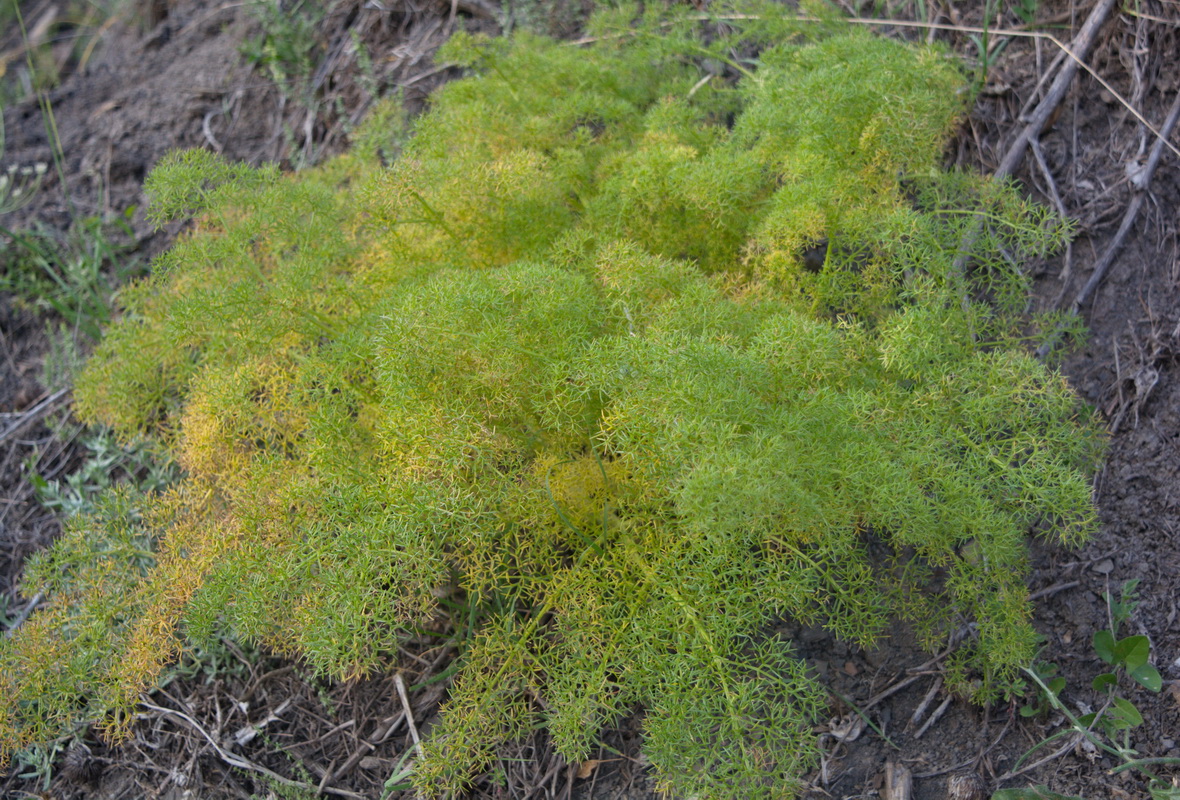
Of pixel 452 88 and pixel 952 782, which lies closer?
pixel 952 782

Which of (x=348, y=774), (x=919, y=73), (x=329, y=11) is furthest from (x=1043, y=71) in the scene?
(x=329, y=11)

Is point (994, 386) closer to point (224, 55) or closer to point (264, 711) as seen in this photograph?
point (264, 711)

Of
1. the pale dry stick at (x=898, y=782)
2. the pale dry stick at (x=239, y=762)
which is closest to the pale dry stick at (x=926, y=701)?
the pale dry stick at (x=898, y=782)

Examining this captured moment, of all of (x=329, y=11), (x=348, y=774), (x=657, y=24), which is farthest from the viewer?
(x=329, y=11)

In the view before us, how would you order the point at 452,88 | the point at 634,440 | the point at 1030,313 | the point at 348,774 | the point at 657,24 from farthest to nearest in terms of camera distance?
1. the point at 657,24
2. the point at 452,88
3. the point at 1030,313
4. the point at 348,774
5. the point at 634,440

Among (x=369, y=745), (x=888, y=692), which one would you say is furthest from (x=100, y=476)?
(x=888, y=692)

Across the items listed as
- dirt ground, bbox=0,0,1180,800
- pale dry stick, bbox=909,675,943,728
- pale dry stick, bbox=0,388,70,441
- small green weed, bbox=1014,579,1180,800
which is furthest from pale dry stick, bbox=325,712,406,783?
pale dry stick, bbox=0,388,70,441

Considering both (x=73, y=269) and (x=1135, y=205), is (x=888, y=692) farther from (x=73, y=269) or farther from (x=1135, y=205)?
(x=73, y=269)

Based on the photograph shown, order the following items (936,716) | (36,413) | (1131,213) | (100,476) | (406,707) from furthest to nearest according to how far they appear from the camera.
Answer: (36,413) → (100,476) → (1131,213) → (406,707) → (936,716)
